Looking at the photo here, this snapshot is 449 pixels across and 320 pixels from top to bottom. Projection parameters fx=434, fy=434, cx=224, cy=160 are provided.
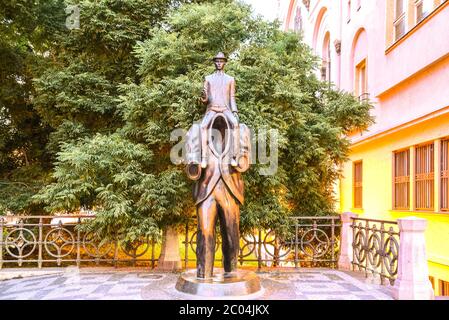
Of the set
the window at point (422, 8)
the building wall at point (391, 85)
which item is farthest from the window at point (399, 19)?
the window at point (422, 8)

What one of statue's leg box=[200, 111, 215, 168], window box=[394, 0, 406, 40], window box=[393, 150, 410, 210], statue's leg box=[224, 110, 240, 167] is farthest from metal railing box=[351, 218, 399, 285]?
window box=[394, 0, 406, 40]

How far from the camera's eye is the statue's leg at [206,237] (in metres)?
6.21

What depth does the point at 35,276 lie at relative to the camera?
818 cm

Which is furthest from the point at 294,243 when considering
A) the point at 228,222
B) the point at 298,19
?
the point at 298,19

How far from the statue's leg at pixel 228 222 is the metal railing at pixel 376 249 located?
2554 millimetres

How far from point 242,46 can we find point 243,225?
3858 millimetres

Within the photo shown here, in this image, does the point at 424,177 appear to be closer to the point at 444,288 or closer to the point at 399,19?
the point at 444,288

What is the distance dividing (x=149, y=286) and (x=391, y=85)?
9.75m

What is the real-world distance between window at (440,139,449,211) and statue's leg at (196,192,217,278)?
6.87m

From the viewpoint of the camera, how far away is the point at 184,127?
27.2ft

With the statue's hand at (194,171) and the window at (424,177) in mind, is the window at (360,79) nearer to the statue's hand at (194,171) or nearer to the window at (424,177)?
the window at (424,177)

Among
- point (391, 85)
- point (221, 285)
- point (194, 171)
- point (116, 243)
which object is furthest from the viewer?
point (391, 85)
